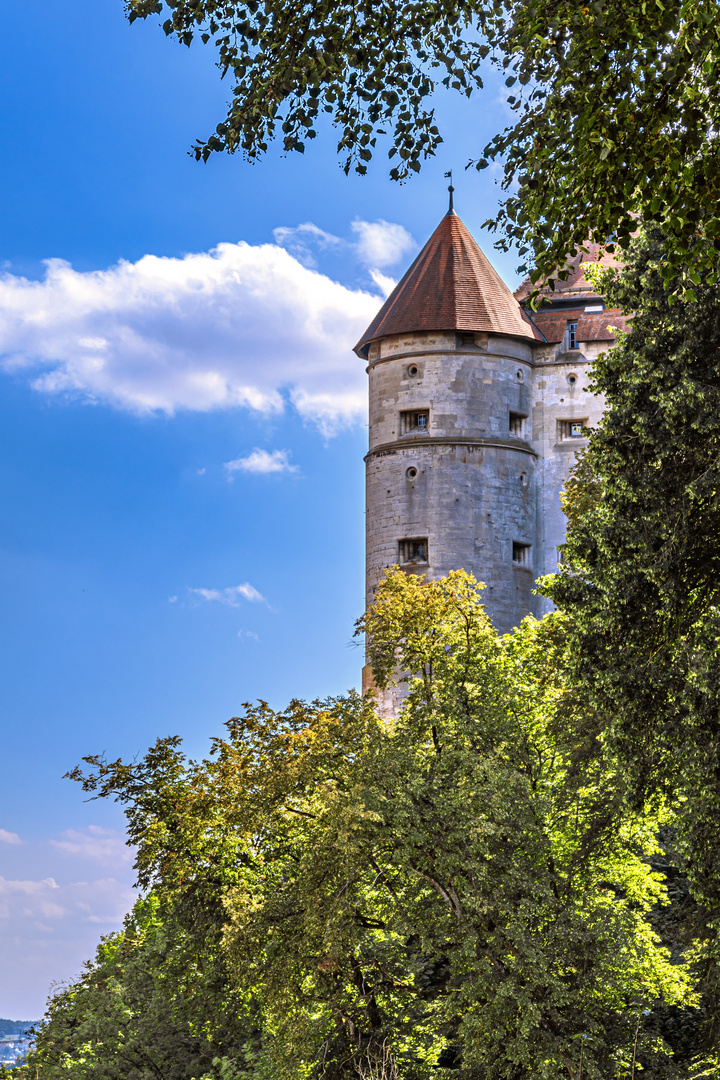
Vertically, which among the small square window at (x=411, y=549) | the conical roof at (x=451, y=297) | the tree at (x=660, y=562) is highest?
the conical roof at (x=451, y=297)

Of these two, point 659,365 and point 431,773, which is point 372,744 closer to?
point 431,773

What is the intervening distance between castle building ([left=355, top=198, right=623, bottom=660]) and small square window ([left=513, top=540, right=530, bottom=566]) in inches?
1.9

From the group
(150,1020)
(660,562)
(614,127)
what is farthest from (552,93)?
(150,1020)

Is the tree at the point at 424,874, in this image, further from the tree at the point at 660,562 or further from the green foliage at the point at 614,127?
the green foliage at the point at 614,127

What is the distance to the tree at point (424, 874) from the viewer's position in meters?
16.6

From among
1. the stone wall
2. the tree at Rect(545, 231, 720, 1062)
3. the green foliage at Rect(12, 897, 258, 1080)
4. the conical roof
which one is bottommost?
the green foliage at Rect(12, 897, 258, 1080)

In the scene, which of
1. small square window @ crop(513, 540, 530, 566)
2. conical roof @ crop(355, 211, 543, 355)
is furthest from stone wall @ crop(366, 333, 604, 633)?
conical roof @ crop(355, 211, 543, 355)

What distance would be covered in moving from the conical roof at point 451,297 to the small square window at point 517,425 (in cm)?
294

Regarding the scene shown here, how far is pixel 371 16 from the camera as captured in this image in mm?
10094

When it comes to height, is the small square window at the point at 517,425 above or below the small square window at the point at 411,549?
above

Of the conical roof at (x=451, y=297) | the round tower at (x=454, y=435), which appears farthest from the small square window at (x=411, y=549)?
the conical roof at (x=451, y=297)

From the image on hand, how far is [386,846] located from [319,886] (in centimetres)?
104

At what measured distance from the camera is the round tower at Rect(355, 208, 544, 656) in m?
44.8

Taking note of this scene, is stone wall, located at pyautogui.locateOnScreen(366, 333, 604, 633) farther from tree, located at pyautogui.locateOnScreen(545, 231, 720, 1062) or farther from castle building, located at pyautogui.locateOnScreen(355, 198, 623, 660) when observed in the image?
tree, located at pyautogui.locateOnScreen(545, 231, 720, 1062)
